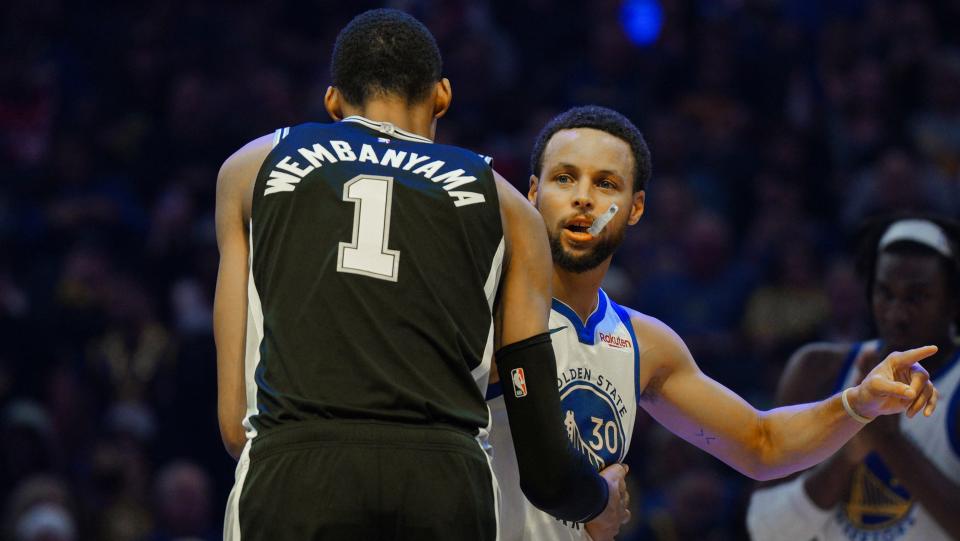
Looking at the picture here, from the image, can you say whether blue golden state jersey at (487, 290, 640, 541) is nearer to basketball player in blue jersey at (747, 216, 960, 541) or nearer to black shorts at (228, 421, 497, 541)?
black shorts at (228, 421, 497, 541)

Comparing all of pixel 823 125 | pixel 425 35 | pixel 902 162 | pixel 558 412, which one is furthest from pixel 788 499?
pixel 823 125

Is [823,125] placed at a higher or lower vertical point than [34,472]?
higher

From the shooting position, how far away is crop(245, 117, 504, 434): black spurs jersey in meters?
2.71

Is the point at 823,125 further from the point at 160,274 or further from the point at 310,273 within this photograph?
the point at 310,273

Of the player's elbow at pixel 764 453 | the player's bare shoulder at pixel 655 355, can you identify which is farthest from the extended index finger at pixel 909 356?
the player's bare shoulder at pixel 655 355

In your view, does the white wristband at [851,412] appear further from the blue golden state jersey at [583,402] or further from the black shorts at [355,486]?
the black shorts at [355,486]

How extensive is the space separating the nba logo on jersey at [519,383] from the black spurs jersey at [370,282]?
0.08m

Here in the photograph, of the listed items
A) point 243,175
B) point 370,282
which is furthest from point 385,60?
point 370,282

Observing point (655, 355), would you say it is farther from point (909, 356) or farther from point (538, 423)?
point (538, 423)

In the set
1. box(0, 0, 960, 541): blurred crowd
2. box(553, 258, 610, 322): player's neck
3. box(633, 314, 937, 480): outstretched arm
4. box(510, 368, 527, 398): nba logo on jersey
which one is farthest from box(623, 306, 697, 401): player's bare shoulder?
box(0, 0, 960, 541): blurred crowd

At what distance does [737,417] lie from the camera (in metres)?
3.92

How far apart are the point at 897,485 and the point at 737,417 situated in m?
1.39

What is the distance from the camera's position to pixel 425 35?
3.04 meters

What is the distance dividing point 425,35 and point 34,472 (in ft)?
17.1
